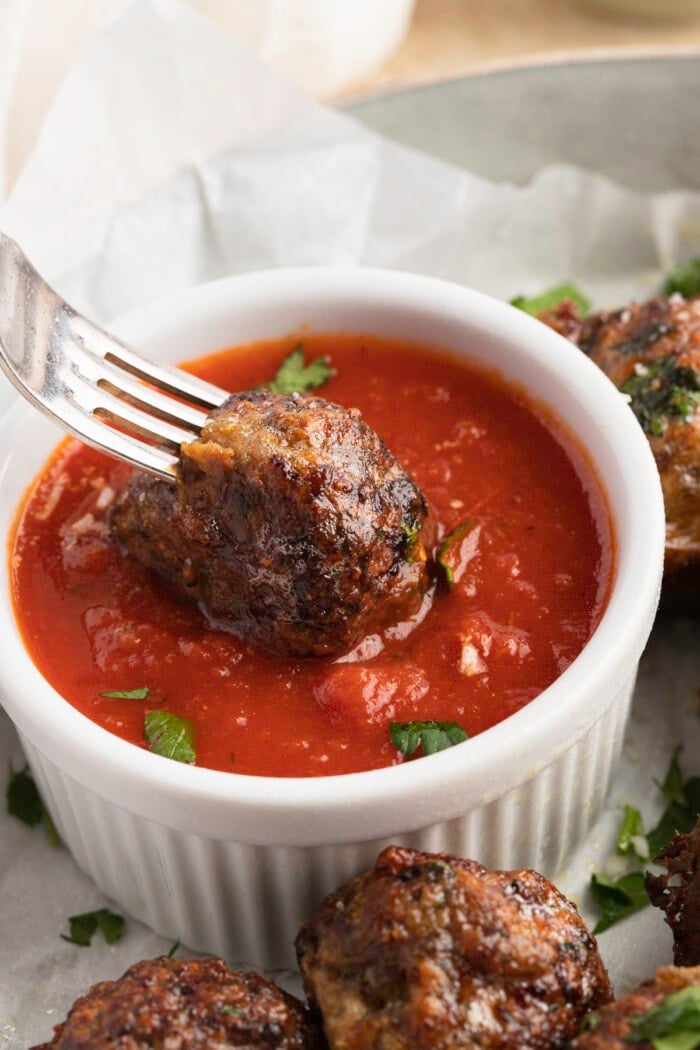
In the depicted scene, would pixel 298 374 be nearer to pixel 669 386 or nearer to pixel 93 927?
pixel 669 386

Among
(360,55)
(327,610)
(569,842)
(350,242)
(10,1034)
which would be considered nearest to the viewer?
(327,610)

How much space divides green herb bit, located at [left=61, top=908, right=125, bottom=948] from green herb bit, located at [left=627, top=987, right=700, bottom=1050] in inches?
73.5

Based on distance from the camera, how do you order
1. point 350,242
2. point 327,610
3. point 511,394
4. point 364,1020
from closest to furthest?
point 364,1020
point 327,610
point 511,394
point 350,242

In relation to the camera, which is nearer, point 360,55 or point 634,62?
point 634,62

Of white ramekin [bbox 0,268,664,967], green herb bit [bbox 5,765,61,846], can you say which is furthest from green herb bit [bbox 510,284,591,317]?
green herb bit [bbox 5,765,61,846]

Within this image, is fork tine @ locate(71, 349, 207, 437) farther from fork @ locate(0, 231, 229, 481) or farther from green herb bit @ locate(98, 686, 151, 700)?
green herb bit @ locate(98, 686, 151, 700)

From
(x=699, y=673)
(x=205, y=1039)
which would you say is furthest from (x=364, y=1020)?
(x=699, y=673)

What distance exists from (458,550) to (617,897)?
1236 millimetres

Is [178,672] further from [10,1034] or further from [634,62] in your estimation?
[634,62]

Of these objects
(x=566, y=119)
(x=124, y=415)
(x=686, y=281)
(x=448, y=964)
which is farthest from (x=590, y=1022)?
(x=566, y=119)

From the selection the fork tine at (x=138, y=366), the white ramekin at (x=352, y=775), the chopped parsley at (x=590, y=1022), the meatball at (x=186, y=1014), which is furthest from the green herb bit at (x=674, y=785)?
the fork tine at (x=138, y=366)

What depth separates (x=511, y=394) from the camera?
4.81 meters

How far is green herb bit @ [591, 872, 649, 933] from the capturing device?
4.43m

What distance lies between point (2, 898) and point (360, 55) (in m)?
4.77
